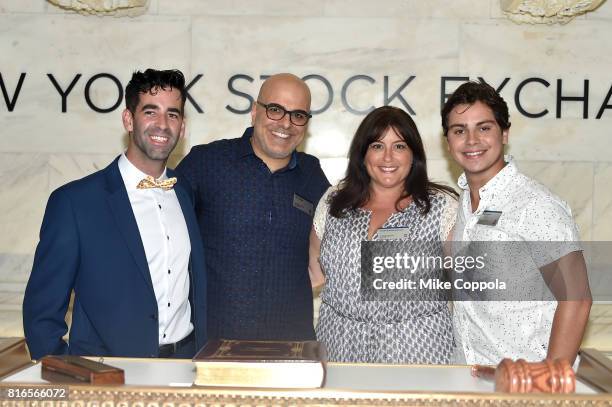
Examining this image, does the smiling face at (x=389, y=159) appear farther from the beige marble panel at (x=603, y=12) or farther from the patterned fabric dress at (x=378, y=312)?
the beige marble panel at (x=603, y=12)

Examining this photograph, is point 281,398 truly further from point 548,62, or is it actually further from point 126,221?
point 548,62

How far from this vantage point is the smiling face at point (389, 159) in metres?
3.26

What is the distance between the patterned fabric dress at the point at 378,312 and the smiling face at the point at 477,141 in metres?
0.29

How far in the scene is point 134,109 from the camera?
2912 mm

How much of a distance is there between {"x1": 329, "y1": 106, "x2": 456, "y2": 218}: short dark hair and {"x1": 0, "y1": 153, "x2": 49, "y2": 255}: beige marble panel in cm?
285

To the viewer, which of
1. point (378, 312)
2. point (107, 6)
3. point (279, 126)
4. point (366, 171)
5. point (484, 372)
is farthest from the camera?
point (107, 6)

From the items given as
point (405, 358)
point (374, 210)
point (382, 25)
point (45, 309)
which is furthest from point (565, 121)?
point (45, 309)

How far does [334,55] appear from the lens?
524cm

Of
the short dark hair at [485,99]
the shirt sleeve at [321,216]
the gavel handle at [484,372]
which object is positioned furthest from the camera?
the shirt sleeve at [321,216]

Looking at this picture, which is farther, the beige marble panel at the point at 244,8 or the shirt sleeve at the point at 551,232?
the beige marble panel at the point at 244,8

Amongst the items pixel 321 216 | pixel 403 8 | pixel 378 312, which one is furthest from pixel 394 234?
pixel 403 8

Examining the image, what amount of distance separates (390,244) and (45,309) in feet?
4.75

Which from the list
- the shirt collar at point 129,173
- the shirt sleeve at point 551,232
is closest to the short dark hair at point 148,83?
the shirt collar at point 129,173

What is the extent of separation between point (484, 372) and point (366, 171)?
68.0 inches
